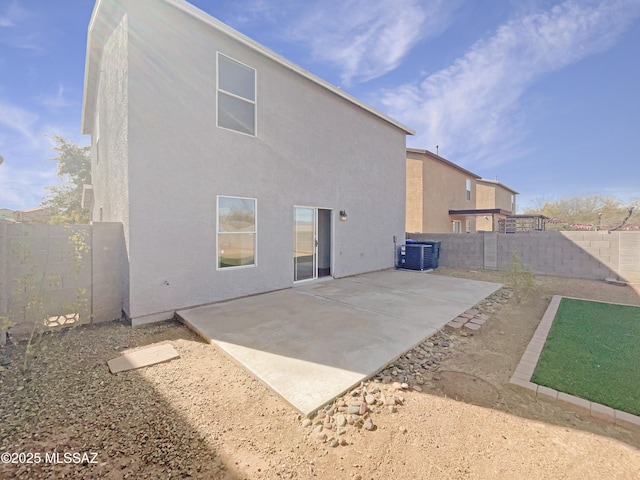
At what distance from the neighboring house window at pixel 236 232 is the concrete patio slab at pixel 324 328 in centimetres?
97

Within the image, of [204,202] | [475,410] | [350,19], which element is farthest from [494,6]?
[475,410]

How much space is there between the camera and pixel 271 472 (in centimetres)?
203

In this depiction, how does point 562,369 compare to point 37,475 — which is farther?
point 562,369

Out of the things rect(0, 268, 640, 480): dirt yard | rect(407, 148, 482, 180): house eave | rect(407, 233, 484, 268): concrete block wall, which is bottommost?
Result: rect(0, 268, 640, 480): dirt yard

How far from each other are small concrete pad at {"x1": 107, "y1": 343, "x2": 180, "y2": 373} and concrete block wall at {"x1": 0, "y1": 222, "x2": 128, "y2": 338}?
1.12 metres

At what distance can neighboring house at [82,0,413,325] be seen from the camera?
5215 millimetres

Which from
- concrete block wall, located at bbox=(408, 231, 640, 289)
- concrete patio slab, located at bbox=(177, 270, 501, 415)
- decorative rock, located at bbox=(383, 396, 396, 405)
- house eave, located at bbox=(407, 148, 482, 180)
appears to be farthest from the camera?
house eave, located at bbox=(407, 148, 482, 180)

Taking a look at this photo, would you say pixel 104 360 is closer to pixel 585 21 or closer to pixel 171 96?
pixel 171 96

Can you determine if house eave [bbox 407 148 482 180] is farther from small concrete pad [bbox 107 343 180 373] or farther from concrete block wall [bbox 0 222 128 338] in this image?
small concrete pad [bbox 107 343 180 373]

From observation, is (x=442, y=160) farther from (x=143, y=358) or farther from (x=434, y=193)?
(x=143, y=358)

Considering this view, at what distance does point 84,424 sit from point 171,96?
18.1 ft

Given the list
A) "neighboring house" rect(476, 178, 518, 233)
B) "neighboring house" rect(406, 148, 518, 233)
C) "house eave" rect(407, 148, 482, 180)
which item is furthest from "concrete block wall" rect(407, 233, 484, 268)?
"neighboring house" rect(476, 178, 518, 233)

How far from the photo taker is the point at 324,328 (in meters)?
4.77

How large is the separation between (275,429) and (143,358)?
8.15 ft
